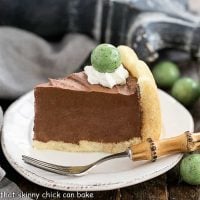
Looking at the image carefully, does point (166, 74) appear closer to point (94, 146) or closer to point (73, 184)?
point (94, 146)

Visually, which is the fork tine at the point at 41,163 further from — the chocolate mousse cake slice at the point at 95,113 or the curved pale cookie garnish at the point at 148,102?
the curved pale cookie garnish at the point at 148,102

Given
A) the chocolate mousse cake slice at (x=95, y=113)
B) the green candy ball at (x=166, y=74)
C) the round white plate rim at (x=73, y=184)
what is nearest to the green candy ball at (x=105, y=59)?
the chocolate mousse cake slice at (x=95, y=113)

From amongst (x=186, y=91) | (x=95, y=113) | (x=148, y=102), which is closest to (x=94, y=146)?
(x=95, y=113)

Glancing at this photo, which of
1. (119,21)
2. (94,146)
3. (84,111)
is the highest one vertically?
(119,21)

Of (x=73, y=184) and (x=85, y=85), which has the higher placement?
(x=85, y=85)

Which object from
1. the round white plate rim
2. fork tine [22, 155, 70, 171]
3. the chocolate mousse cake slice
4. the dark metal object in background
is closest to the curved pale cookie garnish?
the chocolate mousse cake slice

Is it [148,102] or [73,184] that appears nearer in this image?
[73,184]

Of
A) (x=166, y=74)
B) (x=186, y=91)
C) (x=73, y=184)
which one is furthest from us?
(x=166, y=74)
